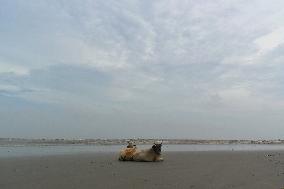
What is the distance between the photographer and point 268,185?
1639 centimetres

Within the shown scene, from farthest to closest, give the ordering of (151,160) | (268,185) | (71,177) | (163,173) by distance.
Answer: (151,160), (163,173), (71,177), (268,185)

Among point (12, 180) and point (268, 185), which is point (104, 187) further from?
point (268, 185)

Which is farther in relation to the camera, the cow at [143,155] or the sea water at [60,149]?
the sea water at [60,149]

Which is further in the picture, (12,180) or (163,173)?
(163,173)

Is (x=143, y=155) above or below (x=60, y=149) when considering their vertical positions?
below

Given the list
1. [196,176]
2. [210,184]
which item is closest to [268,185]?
[210,184]

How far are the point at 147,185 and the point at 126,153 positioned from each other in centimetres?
1261

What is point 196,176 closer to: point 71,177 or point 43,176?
point 71,177

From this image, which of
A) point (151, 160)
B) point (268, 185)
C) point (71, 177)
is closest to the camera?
point (268, 185)

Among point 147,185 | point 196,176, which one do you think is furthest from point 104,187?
point 196,176

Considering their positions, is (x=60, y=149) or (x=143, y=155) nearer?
(x=143, y=155)

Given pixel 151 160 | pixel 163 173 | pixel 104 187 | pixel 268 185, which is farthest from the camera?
pixel 151 160

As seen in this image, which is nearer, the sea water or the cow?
the cow

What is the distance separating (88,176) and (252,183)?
6.77 metres
